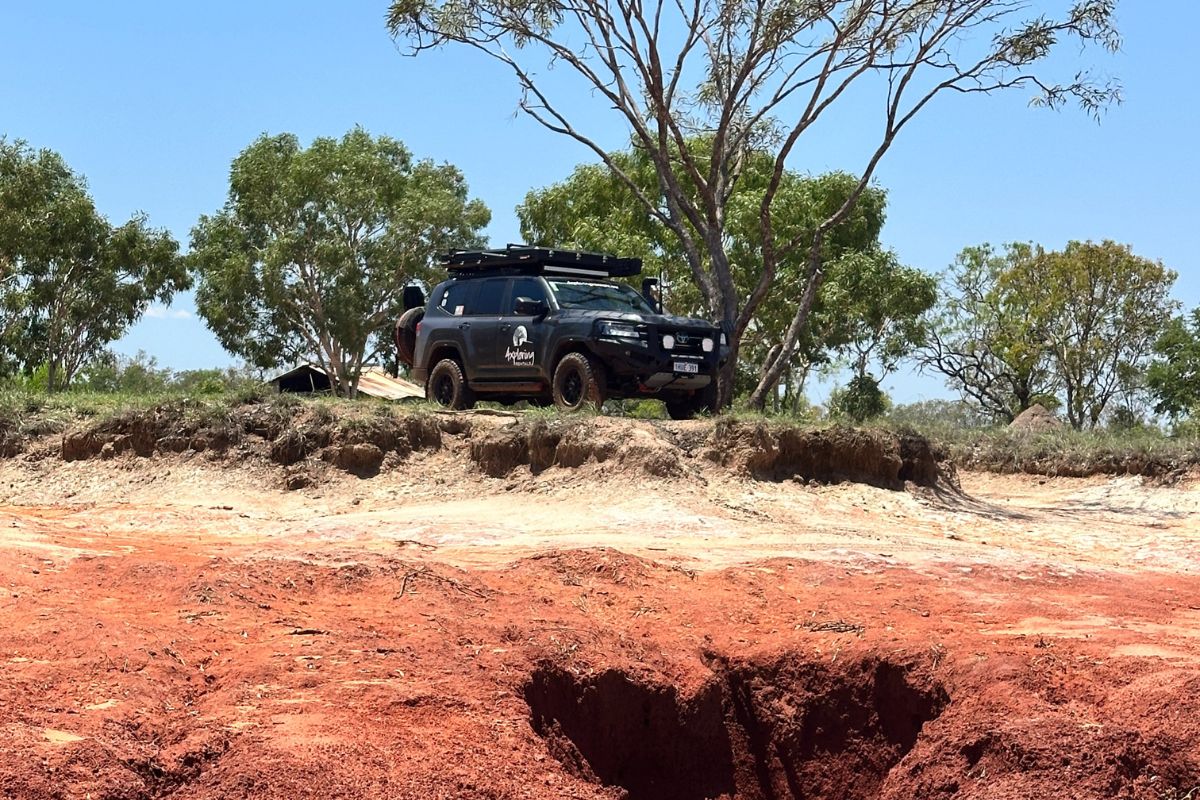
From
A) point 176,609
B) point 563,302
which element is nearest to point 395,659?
point 176,609

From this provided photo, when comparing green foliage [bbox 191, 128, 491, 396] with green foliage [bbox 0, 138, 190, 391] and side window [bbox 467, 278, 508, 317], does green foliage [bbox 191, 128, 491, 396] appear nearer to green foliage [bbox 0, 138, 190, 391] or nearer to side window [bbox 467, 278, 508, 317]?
green foliage [bbox 0, 138, 190, 391]

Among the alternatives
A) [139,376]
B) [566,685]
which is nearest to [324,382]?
[139,376]

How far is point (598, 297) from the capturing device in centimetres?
1589

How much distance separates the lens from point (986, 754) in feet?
20.3

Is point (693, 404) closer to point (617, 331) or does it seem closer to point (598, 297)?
point (598, 297)

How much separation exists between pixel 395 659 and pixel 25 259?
3444cm

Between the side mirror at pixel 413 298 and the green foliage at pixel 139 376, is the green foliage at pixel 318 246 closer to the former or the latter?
the green foliage at pixel 139 376

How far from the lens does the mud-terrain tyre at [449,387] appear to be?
1669 centimetres

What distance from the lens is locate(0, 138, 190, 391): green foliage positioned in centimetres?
3600

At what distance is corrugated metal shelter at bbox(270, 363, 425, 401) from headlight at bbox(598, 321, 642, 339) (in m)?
27.8

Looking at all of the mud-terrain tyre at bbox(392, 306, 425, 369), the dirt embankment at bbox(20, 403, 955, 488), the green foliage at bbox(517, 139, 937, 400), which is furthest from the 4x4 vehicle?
the green foliage at bbox(517, 139, 937, 400)

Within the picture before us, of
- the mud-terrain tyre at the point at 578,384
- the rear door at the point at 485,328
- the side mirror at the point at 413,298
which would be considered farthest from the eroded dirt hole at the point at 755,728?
the side mirror at the point at 413,298

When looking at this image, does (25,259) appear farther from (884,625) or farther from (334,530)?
(884,625)

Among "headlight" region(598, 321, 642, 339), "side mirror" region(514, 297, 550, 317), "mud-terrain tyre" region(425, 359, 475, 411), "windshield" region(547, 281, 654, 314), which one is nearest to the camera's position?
"headlight" region(598, 321, 642, 339)
